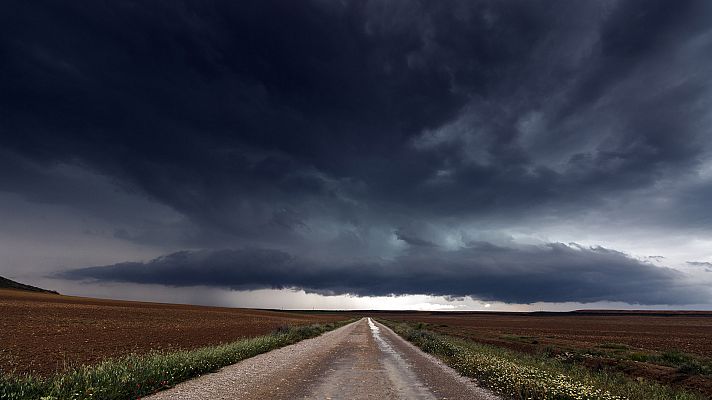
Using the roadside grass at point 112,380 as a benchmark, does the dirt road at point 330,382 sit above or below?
below

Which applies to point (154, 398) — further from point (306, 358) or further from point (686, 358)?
point (686, 358)

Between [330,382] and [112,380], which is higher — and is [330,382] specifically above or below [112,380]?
below

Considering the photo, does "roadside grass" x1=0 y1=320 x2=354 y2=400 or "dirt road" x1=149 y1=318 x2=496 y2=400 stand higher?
"roadside grass" x1=0 y1=320 x2=354 y2=400

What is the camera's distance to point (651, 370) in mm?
23859

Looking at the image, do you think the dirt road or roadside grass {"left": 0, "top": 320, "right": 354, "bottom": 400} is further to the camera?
the dirt road

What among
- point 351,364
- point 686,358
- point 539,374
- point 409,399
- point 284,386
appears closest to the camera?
point 409,399

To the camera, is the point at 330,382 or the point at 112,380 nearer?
the point at 112,380

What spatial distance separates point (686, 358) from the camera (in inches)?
1247

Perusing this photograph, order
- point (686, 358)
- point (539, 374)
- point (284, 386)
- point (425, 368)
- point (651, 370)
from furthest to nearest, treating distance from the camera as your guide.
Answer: point (686, 358)
point (651, 370)
point (425, 368)
point (539, 374)
point (284, 386)

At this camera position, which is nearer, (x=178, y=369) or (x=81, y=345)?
(x=178, y=369)

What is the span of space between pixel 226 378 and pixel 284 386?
11.3 feet

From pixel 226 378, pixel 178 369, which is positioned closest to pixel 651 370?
pixel 226 378

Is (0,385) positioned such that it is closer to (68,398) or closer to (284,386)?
(68,398)

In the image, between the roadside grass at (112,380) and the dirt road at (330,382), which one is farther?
the dirt road at (330,382)
